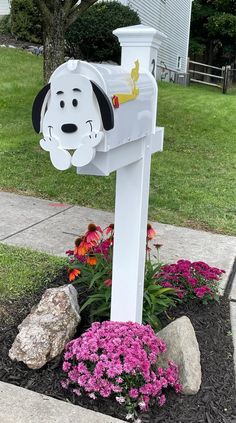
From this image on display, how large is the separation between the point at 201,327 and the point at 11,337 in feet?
3.80

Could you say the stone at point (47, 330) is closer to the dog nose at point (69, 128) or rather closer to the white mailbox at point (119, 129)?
the white mailbox at point (119, 129)

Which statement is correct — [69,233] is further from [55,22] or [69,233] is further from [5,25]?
[5,25]

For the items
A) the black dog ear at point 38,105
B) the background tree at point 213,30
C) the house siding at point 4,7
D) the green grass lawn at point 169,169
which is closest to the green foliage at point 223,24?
the background tree at point 213,30

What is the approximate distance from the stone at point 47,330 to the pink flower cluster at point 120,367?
102mm

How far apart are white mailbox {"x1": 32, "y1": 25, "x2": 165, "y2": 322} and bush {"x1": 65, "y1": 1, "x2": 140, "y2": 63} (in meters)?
13.6

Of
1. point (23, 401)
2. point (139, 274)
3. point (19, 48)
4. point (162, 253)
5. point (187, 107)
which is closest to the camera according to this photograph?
point (23, 401)

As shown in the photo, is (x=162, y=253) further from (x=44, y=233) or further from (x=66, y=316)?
(x=66, y=316)

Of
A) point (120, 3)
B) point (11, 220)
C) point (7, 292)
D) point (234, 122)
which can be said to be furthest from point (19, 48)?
point (7, 292)

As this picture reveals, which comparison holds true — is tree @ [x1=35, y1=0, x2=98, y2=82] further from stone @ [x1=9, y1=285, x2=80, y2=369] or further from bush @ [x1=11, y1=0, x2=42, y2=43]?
bush @ [x1=11, y1=0, x2=42, y2=43]

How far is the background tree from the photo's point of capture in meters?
30.7

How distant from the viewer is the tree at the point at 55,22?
7.00m

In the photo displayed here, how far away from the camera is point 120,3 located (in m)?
16.6

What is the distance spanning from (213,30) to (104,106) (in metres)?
31.8

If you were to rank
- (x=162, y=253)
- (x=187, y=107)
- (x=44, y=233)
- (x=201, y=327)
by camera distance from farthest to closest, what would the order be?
(x=187, y=107)
(x=44, y=233)
(x=162, y=253)
(x=201, y=327)
